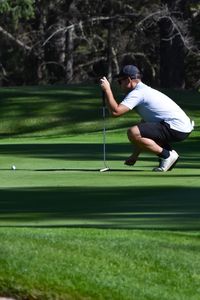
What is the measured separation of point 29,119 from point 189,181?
Answer: 17.4 meters

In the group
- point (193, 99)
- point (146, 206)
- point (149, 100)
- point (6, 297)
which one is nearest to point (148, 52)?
point (193, 99)

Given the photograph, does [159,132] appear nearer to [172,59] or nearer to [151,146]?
[151,146]

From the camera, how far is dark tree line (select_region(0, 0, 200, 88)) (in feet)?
170

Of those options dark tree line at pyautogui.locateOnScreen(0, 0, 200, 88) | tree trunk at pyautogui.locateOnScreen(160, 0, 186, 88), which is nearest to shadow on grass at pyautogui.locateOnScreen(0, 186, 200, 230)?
dark tree line at pyautogui.locateOnScreen(0, 0, 200, 88)

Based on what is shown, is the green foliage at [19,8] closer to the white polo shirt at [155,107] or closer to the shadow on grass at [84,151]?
the shadow on grass at [84,151]

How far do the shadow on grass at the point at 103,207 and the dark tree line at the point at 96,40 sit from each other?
38.3 meters

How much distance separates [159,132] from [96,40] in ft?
150

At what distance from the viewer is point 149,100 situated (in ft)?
50.0

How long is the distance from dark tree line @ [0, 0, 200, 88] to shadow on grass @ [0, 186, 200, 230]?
126ft

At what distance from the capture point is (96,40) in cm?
6100

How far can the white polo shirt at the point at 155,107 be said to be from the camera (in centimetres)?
1523

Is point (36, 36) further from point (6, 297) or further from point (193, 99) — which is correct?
point (6, 297)

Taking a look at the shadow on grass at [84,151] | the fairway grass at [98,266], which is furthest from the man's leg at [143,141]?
the fairway grass at [98,266]

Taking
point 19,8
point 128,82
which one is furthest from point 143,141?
point 19,8
